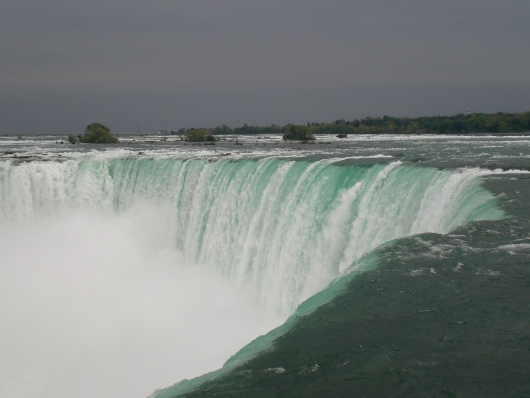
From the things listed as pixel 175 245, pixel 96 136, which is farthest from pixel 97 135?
pixel 175 245

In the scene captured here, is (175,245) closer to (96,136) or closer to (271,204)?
(271,204)

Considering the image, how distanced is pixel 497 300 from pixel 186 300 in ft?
39.5

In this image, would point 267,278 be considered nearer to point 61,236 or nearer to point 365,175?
point 365,175

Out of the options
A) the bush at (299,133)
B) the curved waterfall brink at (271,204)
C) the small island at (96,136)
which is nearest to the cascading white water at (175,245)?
the curved waterfall brink at (271,204)

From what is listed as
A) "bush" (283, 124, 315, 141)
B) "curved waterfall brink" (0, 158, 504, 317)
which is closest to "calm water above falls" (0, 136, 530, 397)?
"curved waterfall brink" (0, 158, 504, 317)

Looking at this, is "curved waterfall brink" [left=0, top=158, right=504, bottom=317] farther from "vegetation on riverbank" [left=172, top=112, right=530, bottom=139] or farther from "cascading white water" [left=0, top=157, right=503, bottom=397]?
"vegetation on riverbank" [left=172, top=112, right=530, bottom=139]

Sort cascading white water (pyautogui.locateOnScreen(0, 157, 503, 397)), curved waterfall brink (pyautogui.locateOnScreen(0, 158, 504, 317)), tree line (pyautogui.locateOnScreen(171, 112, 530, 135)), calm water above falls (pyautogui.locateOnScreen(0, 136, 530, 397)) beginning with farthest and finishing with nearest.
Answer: tree line (pyautogui.locateOnScreen(171, 112, 530, 135))
cascading white water (pyautogui.locateOnScreen(0, 157, 503, 397))
calm water above falls (pyautogui.locateOnScreen(0, 136, 530, 397))
curved waterfall brink (pyautogui.locateOnScreen(0, 158, 504, 317))

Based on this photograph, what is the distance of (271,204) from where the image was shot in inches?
664

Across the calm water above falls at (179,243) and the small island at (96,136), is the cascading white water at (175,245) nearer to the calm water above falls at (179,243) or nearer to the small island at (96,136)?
the calm water above falls at (179,243)

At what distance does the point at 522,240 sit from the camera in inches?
328

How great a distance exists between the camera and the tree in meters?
59.2

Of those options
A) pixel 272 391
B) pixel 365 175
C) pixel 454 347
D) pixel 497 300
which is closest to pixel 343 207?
pixel 365 175

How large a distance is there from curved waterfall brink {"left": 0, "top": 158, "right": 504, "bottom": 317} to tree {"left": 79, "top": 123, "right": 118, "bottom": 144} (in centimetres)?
3473

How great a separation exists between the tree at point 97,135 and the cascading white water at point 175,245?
3459 cm
